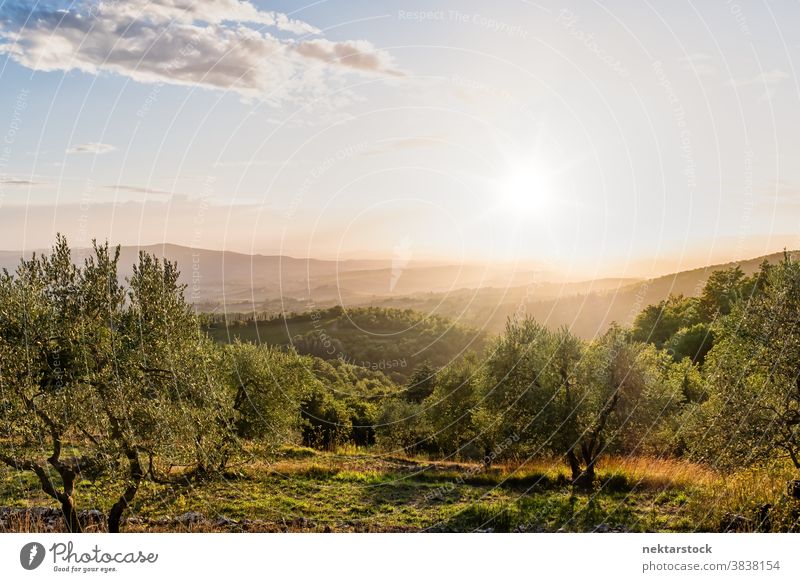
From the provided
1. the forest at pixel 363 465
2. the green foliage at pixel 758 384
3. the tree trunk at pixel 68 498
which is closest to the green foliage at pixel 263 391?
the forest at pixel 363 465

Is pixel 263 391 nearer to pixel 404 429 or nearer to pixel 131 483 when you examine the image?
pixel 404 429

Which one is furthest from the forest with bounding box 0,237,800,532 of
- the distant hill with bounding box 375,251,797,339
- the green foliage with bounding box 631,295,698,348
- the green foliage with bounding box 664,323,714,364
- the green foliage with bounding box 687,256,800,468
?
the green foliage with bounding box 631,295,698,348

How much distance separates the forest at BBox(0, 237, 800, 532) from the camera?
1617 centimetres

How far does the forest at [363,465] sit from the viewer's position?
53.1ft

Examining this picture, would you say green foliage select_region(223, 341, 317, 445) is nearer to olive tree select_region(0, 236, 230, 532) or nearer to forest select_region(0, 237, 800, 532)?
forest select_region(0, 237, 800, 532)

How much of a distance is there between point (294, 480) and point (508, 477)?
34.2 feet

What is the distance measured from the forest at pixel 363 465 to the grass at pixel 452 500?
4.1 inches

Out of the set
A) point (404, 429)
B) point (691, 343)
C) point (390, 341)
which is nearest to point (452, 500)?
point (404, 429)

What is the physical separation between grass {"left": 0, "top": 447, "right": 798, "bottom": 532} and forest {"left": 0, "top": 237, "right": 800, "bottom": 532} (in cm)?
10

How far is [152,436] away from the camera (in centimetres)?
1638

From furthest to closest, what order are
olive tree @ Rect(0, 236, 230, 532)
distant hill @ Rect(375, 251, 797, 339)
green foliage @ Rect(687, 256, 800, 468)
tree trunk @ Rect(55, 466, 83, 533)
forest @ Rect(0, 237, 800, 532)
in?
distant hill @ Rect(375, 251, 797, 339), green foliage @ Rect(687, 256, 800, 468), tree trunk @ Rect(55, 466, 83, 533), forest @ Rect(0, 237, 800, 532), olive tree @ Rect(0, 236, 230, 532)

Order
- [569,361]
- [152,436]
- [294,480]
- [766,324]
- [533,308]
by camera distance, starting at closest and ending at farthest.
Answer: [152,436], [766,324], [294,480], [569,361], [533,308]
